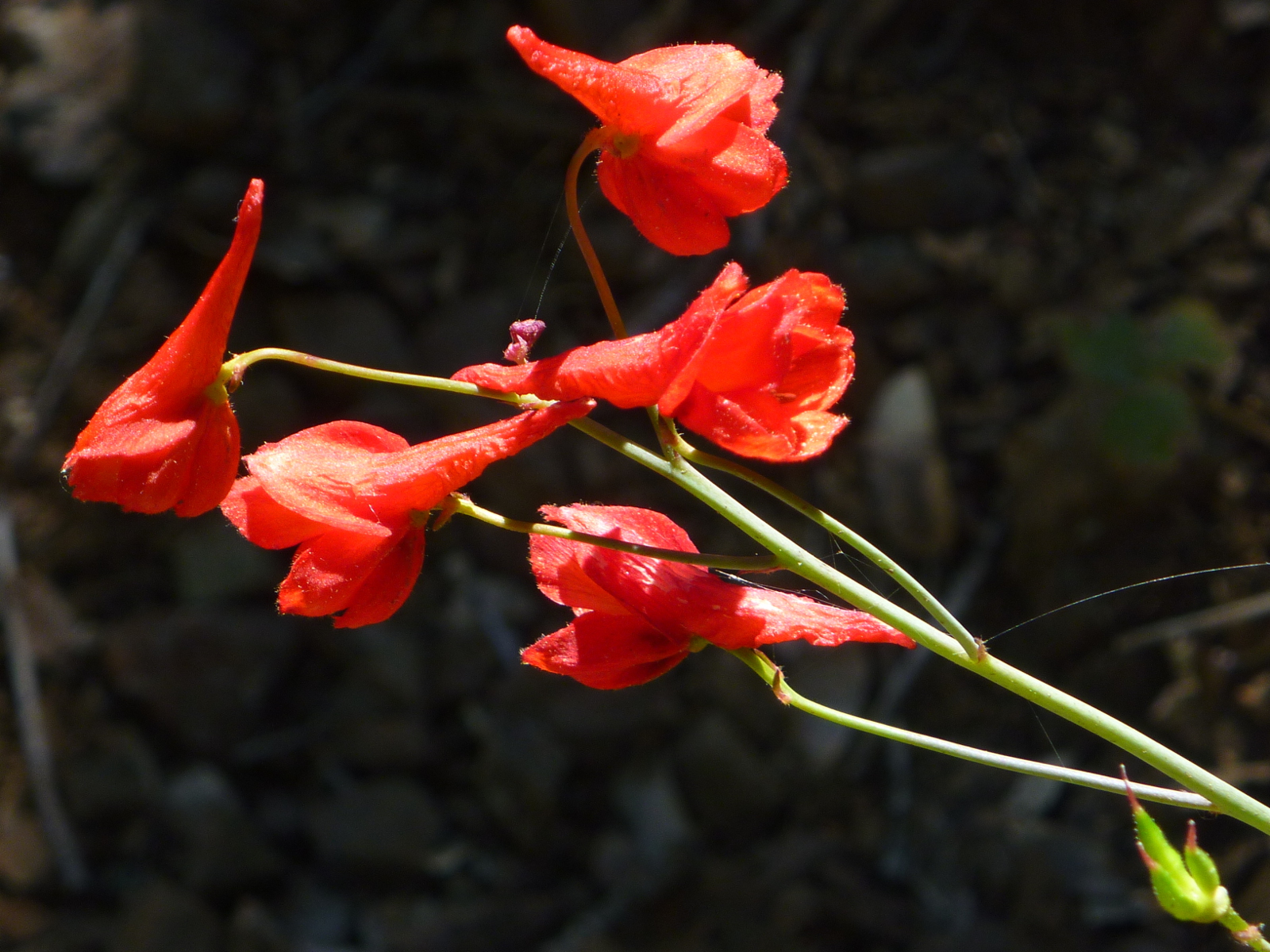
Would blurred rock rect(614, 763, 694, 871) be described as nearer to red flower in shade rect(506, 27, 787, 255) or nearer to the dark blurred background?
the dark blurred background

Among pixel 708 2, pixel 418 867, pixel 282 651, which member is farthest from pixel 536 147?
pixel 418 867

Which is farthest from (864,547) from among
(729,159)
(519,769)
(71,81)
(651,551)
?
(71,81)

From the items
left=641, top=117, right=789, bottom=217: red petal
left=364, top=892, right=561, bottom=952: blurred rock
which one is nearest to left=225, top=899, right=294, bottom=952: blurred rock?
left=364, top=892, right=561, bottom=952: blurred rock

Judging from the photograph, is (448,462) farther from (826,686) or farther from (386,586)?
(826,686)

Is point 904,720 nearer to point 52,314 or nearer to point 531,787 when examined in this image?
point 531,787

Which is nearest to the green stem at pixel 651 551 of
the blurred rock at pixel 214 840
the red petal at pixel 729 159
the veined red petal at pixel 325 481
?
the veined red petal at pixel 325 481

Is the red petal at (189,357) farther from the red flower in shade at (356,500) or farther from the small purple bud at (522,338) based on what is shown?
the small purple bud at (522,338)

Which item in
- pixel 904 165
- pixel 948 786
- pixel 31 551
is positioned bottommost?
pixel 948 786
